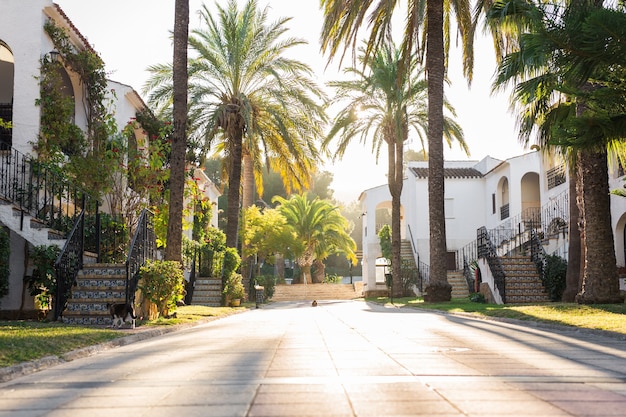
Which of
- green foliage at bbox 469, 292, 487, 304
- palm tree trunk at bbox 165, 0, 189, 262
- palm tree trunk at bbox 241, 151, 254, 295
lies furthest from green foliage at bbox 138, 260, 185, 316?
palm tree trunk at bbox 241, 151, 254, 295

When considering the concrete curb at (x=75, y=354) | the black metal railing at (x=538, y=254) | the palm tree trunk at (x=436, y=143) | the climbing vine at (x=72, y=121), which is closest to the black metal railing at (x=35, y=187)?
the climbing vine at (x=72, y=121)

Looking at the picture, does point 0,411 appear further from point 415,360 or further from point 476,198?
point 476,198

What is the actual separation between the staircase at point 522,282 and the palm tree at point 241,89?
9759 millimetres

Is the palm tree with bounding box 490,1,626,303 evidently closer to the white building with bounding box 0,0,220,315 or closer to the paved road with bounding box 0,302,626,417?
the paved road with bounding box 0,302,626,417

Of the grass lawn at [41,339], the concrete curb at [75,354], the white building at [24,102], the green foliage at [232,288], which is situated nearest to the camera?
the concrete curb at [75,354]

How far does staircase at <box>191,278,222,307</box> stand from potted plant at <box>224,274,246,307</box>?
64 centimetres

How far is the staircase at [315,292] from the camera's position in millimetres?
48969

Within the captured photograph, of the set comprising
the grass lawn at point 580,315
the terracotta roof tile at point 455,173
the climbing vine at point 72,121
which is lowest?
the grass lawn at point 580,315

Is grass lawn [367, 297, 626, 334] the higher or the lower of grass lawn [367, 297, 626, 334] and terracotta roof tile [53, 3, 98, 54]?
the lower

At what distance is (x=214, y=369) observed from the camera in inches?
276

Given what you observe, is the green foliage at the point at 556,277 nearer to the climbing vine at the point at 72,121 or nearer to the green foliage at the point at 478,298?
the green foliage at the point at 478,298

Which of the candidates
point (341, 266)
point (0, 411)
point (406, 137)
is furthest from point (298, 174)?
point (341, 266)

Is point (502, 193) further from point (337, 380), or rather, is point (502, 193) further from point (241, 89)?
point (337, 380)

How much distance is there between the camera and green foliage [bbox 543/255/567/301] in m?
23.7
